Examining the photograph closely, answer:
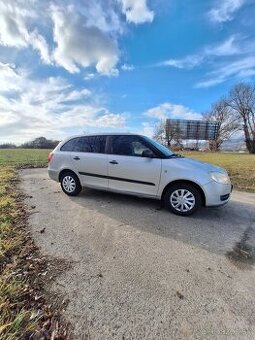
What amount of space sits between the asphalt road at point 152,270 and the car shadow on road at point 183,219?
0.02 m

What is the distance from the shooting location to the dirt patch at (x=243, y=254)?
3.01m

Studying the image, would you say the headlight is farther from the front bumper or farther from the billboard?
the billboard

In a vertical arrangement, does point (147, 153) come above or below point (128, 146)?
below

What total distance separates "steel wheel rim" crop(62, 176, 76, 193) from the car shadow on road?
11.8 inches

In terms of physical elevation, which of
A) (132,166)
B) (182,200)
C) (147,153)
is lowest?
(182,200)

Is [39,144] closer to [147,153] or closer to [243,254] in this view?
[147,153]

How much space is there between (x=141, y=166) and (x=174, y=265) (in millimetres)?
2360

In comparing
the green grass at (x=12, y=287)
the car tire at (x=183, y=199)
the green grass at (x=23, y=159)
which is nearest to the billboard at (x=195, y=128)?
the green grass at (x=23, y=159)

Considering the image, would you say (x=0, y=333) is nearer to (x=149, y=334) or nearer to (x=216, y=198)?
(x=149, y=334)

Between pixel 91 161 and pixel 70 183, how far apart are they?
99 centimetres

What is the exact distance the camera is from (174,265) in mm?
2949

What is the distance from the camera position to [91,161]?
18.2 feet

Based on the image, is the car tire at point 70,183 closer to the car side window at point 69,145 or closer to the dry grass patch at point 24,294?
the car side window at point 69,145

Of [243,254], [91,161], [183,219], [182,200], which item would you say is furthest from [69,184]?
[243,254]
